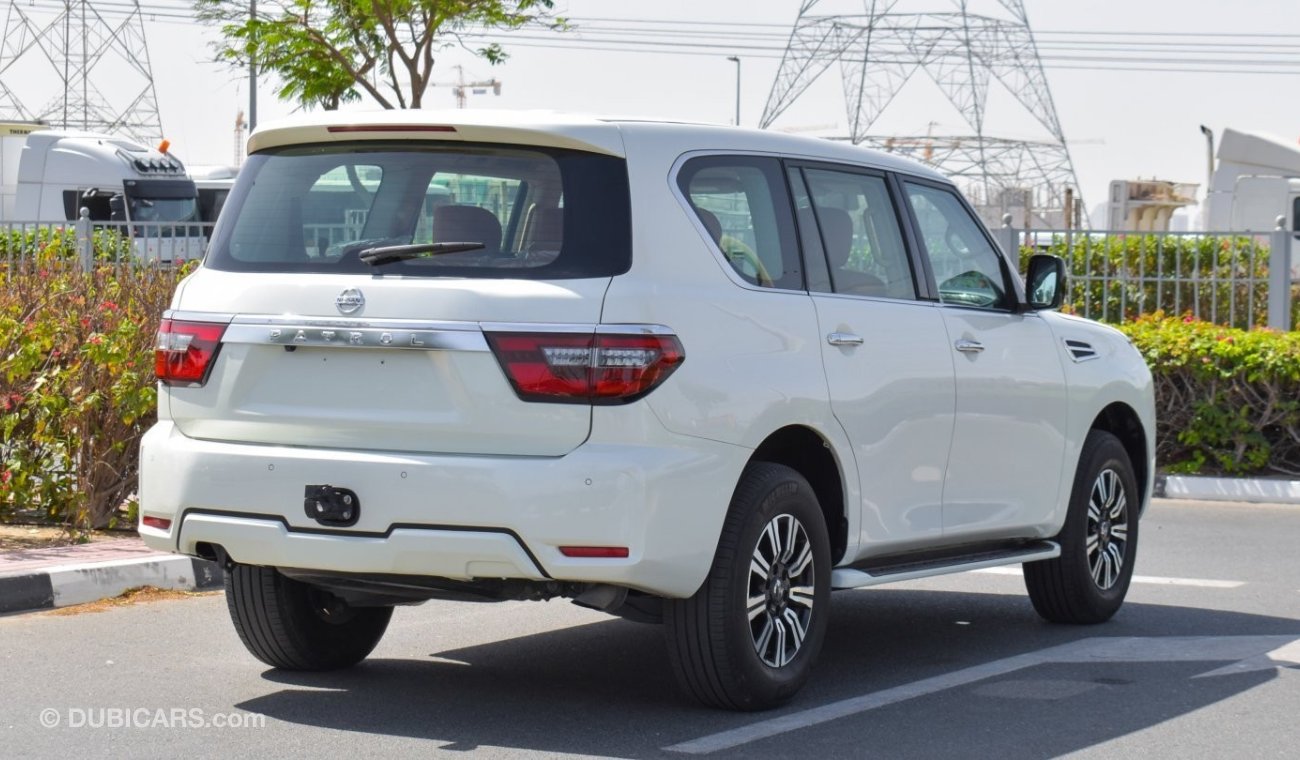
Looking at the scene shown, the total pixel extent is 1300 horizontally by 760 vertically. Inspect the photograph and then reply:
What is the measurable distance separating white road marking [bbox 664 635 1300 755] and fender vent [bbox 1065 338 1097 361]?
1.15 metres

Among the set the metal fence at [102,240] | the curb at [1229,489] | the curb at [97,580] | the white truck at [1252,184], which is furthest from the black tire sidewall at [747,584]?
the white truck at [1252,184]

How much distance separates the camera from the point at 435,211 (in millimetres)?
5828

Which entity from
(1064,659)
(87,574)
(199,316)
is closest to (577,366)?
(199,316)

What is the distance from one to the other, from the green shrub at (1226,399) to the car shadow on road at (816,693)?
5333 mm

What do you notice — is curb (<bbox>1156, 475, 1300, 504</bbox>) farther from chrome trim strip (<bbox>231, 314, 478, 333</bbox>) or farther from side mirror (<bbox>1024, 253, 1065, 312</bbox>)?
chrome trim strip (<bbox>231, 314, 478, 333</bbox>)

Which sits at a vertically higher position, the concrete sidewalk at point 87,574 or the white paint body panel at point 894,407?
the white paint body panel at point 894,407

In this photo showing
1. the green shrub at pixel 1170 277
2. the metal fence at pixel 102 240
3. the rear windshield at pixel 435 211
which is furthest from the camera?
the green shrub at pixel 1170 277

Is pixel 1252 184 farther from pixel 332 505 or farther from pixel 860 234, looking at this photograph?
pixel 332 505

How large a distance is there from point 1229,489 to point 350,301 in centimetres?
878

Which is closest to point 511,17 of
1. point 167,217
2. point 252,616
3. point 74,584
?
point 167,217

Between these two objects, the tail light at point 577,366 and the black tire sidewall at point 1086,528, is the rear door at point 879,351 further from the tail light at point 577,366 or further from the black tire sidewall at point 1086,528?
the black tire sidewall at point 1086,528

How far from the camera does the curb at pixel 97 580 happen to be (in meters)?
8.02

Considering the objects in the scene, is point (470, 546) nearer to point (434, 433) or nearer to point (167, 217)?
point (434, 433)

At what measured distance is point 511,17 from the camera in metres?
25.8
